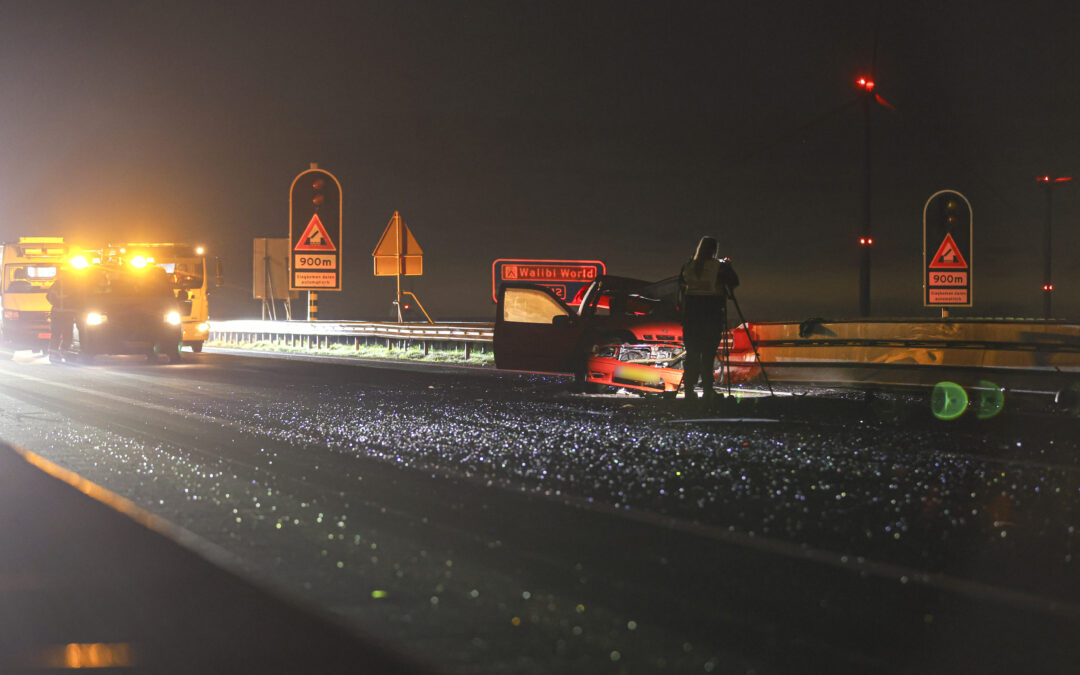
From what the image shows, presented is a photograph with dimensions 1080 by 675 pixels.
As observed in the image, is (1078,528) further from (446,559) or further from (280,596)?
(280,596)

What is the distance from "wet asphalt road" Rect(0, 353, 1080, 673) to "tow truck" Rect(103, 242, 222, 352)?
1643 centimetres

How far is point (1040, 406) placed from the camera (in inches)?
512

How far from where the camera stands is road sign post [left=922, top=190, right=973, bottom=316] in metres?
20.2

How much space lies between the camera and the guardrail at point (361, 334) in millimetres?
27391

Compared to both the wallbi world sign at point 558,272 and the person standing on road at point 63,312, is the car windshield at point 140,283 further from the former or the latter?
the wallbi world sign at point 558,272

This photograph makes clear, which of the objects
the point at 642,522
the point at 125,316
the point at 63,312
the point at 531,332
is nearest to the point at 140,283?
the point at 63,312

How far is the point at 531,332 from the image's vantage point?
17406 millimetres

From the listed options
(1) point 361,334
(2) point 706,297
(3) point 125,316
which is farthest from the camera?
(1) point 361,334

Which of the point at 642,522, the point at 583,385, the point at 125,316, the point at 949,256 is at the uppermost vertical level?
the point at 949,256

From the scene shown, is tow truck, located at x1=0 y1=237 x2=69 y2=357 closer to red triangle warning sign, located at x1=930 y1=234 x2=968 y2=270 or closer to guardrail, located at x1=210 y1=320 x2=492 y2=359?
guardrail, located at x1=210 y1=320 x2=492 y2=359

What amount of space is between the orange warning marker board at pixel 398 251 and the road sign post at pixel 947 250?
523 inches

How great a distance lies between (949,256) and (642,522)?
15793mm

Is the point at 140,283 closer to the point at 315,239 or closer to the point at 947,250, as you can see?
the point at 315,239

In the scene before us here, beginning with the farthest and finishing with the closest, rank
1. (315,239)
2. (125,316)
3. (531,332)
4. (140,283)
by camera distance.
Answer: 1. (315,239)
2. (140,283)
3. (125,316)
4. (531,332)
